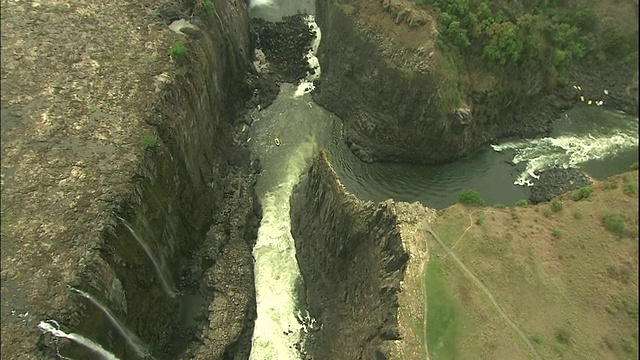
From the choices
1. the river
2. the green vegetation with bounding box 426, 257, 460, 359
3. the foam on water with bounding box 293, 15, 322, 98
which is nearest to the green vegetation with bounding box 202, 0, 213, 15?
the river

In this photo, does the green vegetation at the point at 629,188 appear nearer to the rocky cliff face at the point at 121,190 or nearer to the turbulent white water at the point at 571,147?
the turbulent white water at the point at 571,147

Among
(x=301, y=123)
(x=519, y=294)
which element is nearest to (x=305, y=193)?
(x=301, y=123)

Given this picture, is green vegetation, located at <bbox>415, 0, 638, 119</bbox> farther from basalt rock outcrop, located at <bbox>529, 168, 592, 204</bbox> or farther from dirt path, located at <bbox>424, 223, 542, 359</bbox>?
dirt path, located at <bbox>424, 223, 542, 359</bbox>

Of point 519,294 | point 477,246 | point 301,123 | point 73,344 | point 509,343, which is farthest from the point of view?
point 301,123

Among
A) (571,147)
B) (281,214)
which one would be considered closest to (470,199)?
(281,214)

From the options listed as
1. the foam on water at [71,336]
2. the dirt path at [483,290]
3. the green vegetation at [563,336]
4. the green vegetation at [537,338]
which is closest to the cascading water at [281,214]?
the foam on water at [71,336]

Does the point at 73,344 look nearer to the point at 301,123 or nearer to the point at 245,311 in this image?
the point at 245,311
